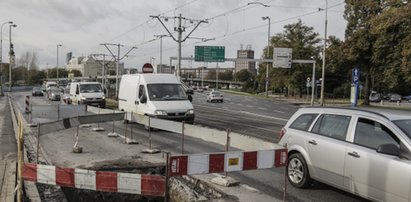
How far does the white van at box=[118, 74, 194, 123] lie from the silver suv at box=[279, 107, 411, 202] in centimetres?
955

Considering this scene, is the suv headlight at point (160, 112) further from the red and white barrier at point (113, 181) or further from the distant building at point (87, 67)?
the distant building at point (87, 67)

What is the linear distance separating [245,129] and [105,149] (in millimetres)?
8101

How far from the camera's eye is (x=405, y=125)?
253 inches

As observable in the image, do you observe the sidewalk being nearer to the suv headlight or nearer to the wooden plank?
the wooden plank

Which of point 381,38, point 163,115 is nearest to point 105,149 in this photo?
point 163,115

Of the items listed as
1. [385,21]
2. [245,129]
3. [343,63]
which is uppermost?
[385,21]

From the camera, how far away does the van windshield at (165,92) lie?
60.5ft

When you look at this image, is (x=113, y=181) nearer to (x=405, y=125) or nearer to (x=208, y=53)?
(x=405, y=125)

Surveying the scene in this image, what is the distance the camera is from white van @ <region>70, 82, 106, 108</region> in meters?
31.2

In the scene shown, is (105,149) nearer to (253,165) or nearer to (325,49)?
(253,165)

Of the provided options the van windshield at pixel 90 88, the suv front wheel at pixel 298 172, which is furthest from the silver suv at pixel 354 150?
the van windshield at pixel 90 88

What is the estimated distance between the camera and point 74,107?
1933cm

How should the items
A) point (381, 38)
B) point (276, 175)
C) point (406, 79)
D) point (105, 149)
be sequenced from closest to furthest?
point (276, 175), point (105, 149), point (406, 79), point (381, 38)

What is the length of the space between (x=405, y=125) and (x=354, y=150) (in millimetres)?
786
